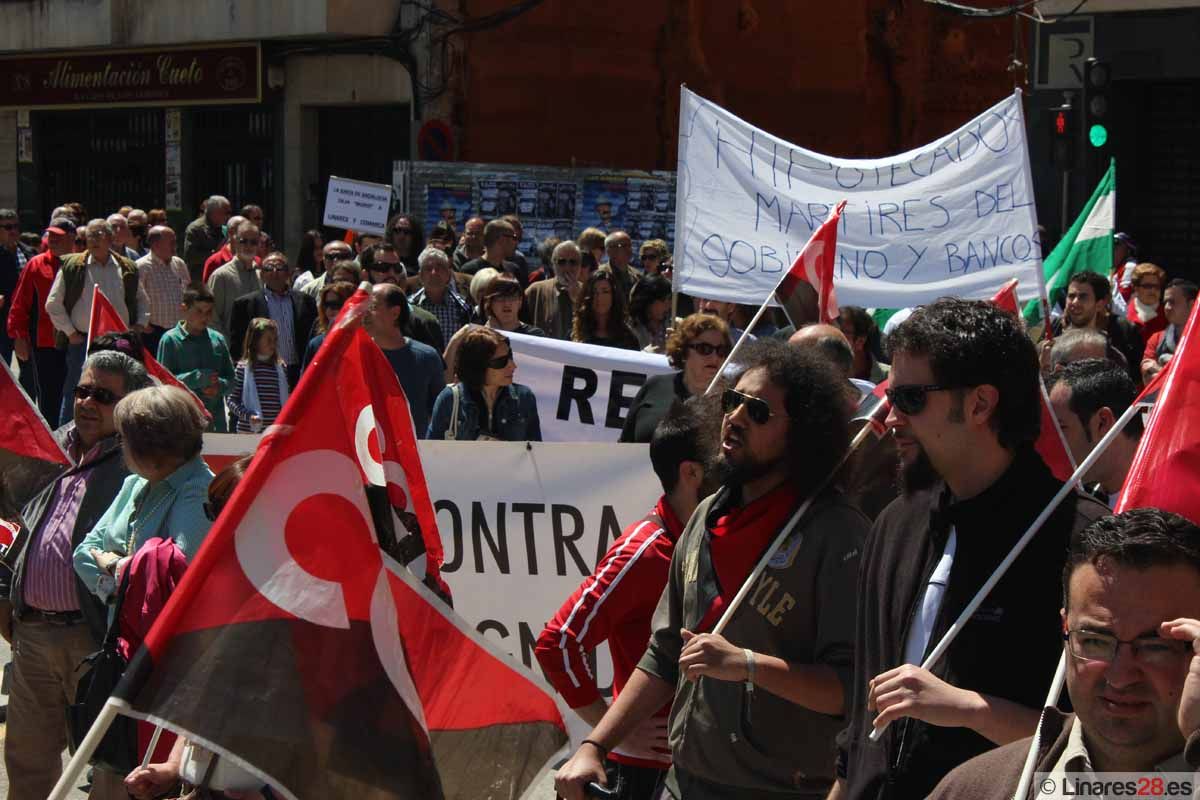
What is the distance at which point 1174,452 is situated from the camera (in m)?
3.48

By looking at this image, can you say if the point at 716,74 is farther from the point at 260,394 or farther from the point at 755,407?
the point at 755,407

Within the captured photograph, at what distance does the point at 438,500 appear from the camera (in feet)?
22.4

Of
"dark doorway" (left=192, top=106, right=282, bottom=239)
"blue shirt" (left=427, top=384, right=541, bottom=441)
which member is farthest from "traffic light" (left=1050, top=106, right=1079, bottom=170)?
"dark doorway" (left=192, top=106, right=282, bottom=239)

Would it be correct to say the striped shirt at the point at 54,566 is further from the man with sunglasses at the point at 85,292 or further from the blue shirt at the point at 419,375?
the man with sunglasses at the point at 85,292

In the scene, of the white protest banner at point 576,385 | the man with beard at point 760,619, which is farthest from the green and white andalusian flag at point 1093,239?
the man with beard at point 760,619

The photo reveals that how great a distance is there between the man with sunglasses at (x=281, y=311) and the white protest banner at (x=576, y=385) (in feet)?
12.8

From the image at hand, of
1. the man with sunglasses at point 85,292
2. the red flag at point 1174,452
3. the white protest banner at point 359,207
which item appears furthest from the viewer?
the white protest banner at point 359,207

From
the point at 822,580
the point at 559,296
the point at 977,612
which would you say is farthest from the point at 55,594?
the point at 559,296

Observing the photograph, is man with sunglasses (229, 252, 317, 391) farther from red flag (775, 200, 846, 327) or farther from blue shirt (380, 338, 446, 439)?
red flag (775, 200, 846, 327)

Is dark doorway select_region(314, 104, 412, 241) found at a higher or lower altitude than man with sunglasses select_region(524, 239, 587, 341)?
higher

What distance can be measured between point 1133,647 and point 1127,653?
1 cm

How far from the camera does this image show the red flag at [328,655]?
139 inches

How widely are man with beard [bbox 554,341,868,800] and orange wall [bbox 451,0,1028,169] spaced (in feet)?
60.4

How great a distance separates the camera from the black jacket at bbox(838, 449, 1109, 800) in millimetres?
2984
